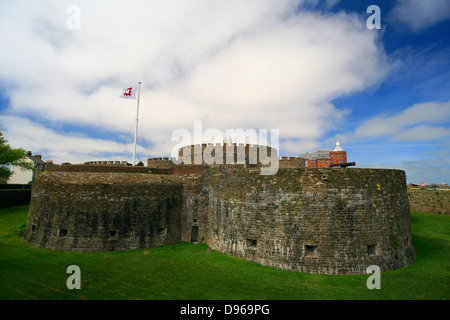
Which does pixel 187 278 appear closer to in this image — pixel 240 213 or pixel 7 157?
pixel 240 213

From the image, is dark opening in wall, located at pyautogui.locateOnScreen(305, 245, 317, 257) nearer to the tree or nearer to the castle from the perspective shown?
the castle

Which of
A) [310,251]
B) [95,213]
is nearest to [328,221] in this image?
[310,251]

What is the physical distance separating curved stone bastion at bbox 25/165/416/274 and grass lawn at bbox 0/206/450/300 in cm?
82

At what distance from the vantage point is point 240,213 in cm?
1416

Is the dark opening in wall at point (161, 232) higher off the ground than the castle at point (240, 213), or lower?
lower

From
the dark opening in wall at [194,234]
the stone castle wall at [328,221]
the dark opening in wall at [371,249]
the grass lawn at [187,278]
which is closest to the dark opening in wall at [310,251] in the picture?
the stone castle wall at [328,221]

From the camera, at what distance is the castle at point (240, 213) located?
11867 mm

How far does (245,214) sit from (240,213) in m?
0.39

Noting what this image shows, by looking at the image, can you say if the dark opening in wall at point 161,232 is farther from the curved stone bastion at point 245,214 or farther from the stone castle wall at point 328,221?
the stone castle wall at point 328,221

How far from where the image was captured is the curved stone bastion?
11.9m

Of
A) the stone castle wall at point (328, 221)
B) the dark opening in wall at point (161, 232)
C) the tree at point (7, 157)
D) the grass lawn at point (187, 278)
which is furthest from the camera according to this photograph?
the tree at point (7, 157)

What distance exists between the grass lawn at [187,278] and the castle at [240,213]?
0.85 meters

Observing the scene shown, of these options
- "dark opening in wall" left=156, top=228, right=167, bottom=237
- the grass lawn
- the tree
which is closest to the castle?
"dark opening in wall" left=156, top=228, right=167, bottom=237
